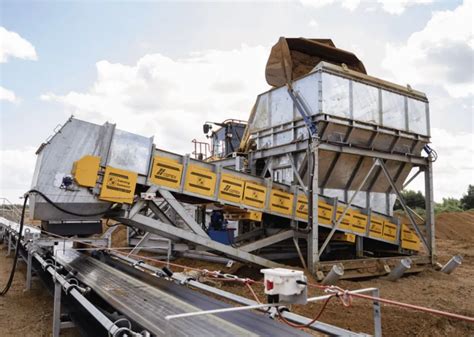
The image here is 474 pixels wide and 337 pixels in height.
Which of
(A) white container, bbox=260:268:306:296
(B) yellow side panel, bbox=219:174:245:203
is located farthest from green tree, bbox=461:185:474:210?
(A) white container, bbox=260:268:306:296

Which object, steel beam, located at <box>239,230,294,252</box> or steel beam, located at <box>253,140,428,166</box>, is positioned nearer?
steel beam, located at <box>239,230,294,252</box>

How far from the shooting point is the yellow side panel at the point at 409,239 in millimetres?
9766

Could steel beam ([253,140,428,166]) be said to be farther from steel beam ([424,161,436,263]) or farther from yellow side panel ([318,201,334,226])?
yellow side panel ([318,201,334,226])

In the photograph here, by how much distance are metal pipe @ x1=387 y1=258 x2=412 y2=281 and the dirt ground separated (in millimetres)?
153

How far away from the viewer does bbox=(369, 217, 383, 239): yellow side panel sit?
359 inches

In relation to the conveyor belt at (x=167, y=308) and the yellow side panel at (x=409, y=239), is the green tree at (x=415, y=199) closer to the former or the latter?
the yellow side panel at (x=409, y=239)

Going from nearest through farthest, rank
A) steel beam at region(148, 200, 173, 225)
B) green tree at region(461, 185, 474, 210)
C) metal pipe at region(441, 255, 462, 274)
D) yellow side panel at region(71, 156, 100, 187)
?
1. yellow side panel at region(71, 156, 100, 187)
2. steel beam at region(148, 200, 173, 225)
3. metal pipe at region(441, 255, 462, 274)
4. green tree at region(461, 185, 474, 210)

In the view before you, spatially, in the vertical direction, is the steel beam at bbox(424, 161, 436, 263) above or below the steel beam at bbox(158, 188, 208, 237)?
above

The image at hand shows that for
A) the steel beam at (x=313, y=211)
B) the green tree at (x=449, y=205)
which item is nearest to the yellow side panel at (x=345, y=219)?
the steel beam at (x=313, y=211)

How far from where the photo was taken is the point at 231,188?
749 cm

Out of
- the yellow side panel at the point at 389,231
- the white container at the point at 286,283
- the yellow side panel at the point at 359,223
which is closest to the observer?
the white container at the point at 286,283

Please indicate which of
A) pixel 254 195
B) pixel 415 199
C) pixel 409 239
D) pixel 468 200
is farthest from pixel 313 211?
pixel 468 200

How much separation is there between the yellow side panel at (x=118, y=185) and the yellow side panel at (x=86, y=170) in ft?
0.59

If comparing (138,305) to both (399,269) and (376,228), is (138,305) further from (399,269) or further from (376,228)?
(376,228)
